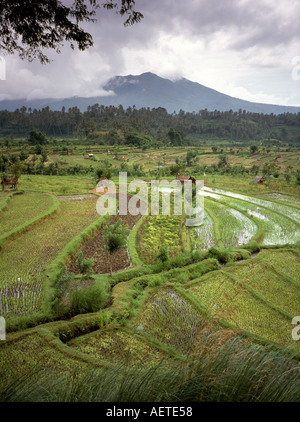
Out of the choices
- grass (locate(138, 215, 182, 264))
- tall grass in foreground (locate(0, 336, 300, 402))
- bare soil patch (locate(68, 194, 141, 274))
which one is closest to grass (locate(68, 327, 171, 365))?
bare soil patch (locate(68, 194, 141, 274))

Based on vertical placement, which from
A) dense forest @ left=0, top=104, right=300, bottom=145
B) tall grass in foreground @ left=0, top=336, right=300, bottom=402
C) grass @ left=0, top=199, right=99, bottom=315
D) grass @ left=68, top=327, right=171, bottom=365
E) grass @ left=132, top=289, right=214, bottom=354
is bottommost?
grass @ left=132, top=289, right=214, bottom=354

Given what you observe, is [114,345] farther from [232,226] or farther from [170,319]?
[232,226]

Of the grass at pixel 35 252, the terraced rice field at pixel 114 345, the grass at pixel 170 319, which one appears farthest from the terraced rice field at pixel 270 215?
the terraced rice field at pixel 114 345

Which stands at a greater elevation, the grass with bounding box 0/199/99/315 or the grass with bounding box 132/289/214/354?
the grass with bounding box 0/199/99/315

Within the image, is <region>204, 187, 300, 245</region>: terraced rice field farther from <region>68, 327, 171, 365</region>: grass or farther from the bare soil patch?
<region>68, 327, 171, 365</region>: grass

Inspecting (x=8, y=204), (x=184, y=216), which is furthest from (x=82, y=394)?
(x=8, y=204)
